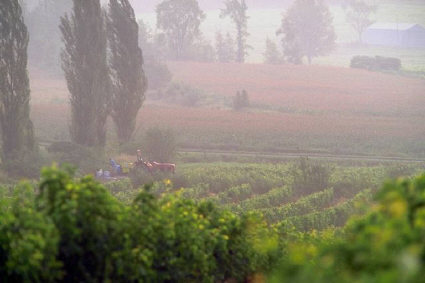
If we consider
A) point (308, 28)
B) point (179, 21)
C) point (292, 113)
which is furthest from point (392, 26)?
point (292, 113)

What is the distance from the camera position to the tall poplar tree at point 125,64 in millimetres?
34438

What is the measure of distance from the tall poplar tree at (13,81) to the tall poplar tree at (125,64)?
6.11 m

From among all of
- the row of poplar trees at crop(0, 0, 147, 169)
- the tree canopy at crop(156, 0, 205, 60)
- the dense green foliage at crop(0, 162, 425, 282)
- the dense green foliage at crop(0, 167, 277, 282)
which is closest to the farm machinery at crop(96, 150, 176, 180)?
the row of poplar trees at crop(0, 0, 147, 169)

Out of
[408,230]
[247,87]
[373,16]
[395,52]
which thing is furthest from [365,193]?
[373,16]

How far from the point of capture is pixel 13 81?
94.6 feet

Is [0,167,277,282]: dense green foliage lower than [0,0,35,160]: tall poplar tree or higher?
lower

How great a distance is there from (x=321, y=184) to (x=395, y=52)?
3180 inches

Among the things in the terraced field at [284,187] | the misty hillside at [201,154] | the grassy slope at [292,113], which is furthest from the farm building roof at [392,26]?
the terraced field at [284,187]

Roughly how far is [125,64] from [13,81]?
7285 mm

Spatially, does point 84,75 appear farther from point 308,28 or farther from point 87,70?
point 308,28

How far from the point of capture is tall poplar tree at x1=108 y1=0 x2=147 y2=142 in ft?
113

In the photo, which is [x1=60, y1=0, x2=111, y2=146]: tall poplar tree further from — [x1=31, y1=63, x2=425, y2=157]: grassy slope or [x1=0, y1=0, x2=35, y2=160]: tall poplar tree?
[x1=31, y1=63, x2=425, y2=157]: grassy slope

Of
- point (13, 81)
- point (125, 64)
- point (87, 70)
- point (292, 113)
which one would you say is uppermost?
point (125, 64)

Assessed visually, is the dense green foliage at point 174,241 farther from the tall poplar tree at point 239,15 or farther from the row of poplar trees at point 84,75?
the tall poplar tree at point 239,15
